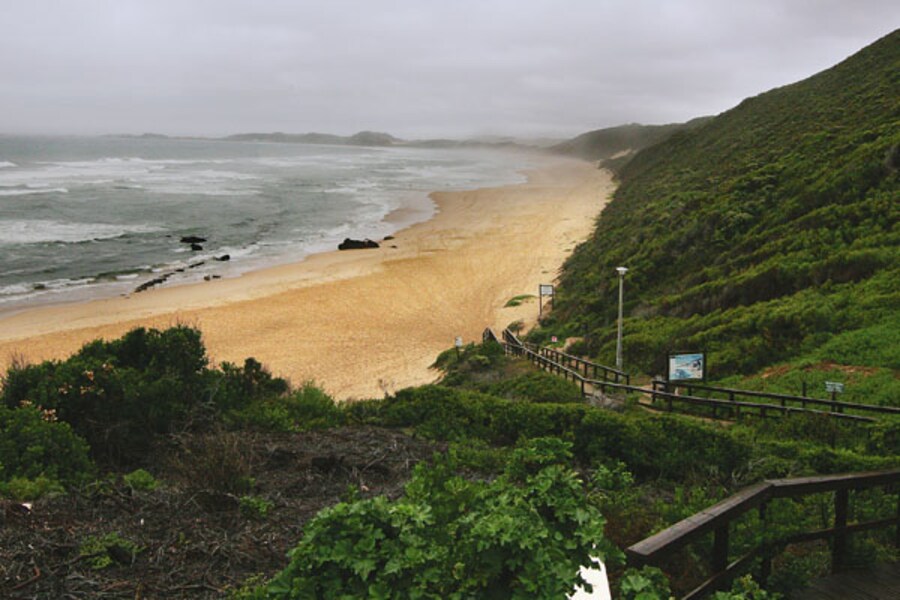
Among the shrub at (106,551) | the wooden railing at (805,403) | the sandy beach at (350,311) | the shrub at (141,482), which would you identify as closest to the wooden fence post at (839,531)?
the shrub at (106,551)

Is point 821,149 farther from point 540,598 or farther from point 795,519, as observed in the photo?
point 540,598

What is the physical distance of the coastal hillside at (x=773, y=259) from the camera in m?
15.1

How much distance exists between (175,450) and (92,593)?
4.87m

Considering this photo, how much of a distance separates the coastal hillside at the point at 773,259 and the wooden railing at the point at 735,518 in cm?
955

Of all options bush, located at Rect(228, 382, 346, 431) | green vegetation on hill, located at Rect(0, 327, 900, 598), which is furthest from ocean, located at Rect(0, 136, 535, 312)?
green vegetation on hill, located at Rect(0, 327, 900, 598)

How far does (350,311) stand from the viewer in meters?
30.6

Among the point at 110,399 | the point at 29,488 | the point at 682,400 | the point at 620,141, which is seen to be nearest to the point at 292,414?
the point at 110,399

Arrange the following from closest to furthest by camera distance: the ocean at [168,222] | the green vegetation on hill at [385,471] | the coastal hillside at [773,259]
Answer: the green vegetation on hill at [385,471] < the coastal hillside at [773,259] < the ocean at [168,222]

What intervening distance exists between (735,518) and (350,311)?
27.4 metres

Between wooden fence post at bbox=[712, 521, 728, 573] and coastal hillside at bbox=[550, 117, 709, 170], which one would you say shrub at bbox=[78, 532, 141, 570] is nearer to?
wooden fence post at bbox=[712, 521, 728, 573]

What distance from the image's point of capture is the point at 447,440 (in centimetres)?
1033

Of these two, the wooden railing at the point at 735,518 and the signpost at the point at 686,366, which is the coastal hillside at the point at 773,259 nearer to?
the signpost at the point at 686,366

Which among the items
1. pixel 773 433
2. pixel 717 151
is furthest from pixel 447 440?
pixel 717 151

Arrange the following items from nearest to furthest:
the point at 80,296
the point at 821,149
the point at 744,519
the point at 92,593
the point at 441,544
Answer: the point at 441,544
the point at 92,593
the point at 744,519
the point at 821,149
the point at 80,296
